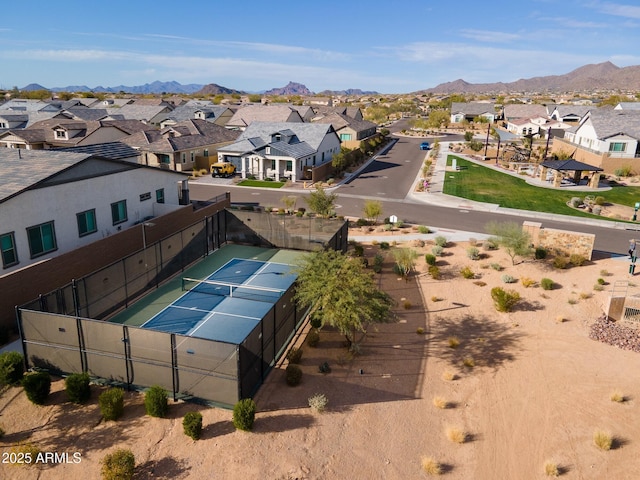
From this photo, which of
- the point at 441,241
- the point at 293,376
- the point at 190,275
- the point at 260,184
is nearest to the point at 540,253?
the point at 441,241

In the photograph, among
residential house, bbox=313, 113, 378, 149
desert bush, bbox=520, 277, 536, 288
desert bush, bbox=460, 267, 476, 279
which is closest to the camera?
desert bush, bbox=520, 277, 536, 288

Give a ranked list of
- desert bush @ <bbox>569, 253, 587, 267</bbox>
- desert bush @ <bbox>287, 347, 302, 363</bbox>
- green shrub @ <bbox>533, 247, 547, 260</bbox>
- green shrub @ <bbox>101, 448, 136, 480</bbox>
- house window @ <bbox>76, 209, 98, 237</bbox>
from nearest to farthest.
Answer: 1. green shrub @ <bbox>101, 448, 136, 480</bbox>
2. desert bush @ <bbox>287, 347, 302, 363</bbox>
3. house window @ <bbox>76, 209, 98, 237</bbox>
4. desert bush @ <bbox>569, 253, 587, 267</bbox>
5. green shrub @ <bbox>533, 247, 547, 260</bbox>

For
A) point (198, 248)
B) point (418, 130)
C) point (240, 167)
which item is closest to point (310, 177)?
point (240, 167)

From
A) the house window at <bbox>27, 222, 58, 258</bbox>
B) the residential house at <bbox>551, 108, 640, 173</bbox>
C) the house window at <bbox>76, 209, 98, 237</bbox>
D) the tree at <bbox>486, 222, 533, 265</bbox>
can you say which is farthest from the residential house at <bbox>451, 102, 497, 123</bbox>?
the house window at <bbox>27, 222, 58, 258</bbox>

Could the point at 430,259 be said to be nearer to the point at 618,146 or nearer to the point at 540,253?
the point at 540,253

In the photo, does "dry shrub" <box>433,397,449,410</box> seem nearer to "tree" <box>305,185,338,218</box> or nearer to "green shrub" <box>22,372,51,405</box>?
"green shrub" <box>22,372,51,405</box>

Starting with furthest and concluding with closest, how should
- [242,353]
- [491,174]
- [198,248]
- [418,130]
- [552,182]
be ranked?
[418,130] → [491,174] → [552,182] → [198,248] → [242,353]

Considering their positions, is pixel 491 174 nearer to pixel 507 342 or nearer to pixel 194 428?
pixel 507 342

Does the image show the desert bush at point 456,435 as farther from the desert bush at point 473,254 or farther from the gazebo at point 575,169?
the gazebo at point 575,169
